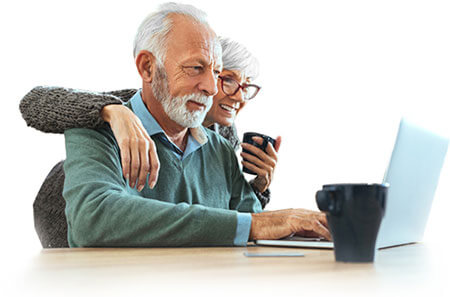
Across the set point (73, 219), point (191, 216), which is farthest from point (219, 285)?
point (73, 219)

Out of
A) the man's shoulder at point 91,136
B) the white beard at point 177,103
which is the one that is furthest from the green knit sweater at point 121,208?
the white beard at point 177,103

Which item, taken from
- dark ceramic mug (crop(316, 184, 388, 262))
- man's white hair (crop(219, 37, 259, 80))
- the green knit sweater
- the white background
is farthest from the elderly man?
the white background

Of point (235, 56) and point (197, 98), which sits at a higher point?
point (235, 56)

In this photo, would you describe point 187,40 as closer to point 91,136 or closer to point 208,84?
point 208,84

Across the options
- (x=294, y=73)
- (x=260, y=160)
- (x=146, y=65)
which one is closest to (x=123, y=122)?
(x=146, y=65)

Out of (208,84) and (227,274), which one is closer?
(227,274)

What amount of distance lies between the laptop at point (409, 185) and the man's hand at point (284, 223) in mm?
24

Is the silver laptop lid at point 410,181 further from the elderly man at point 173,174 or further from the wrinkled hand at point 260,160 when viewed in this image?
the wrinkled hand at point 260,160

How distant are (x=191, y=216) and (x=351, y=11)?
8.51ft

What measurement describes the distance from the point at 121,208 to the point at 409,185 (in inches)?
23.6

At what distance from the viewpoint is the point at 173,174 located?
4.88ft

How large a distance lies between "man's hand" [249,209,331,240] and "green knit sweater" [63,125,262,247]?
6 centimetres

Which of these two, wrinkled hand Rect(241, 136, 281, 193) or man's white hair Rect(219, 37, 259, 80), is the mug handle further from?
man's white hair Rect(219, 37, 259, 80)

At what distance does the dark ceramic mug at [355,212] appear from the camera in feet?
2.39
